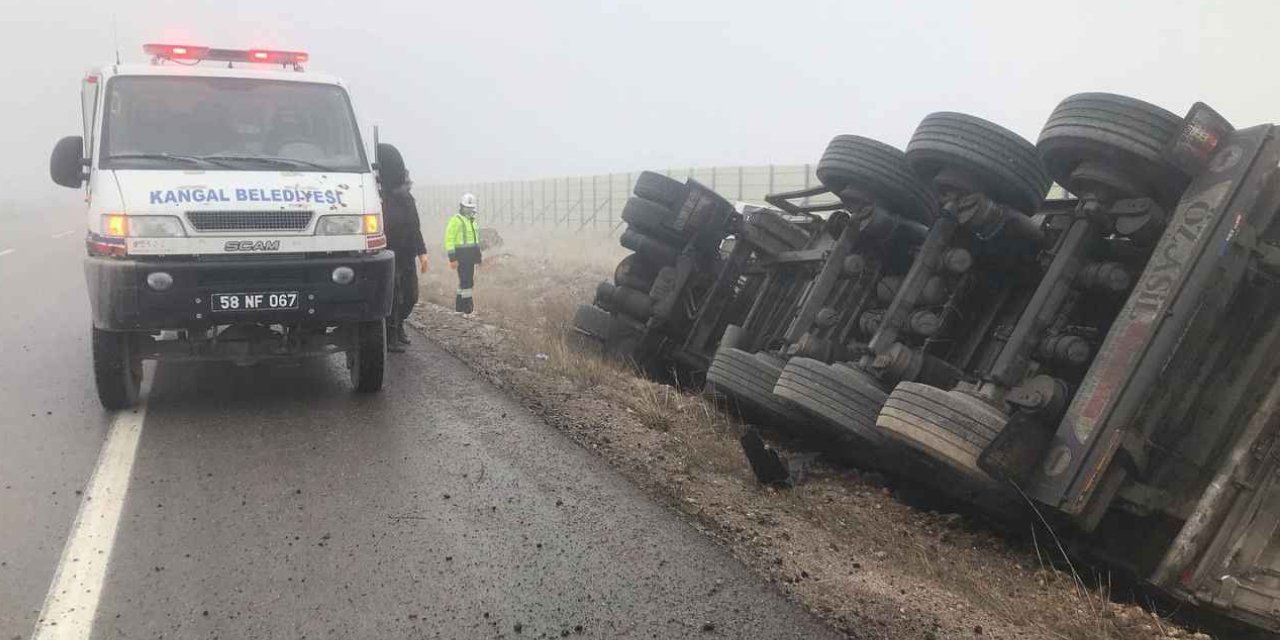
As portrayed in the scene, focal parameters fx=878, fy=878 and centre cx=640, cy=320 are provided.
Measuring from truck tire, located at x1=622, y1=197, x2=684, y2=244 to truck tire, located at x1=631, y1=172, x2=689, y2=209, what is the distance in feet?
0.16

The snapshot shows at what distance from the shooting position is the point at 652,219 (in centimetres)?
789

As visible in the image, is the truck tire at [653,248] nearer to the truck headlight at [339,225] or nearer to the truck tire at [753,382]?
the truck tire at [753,382]

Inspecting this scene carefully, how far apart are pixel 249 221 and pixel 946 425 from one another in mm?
4361

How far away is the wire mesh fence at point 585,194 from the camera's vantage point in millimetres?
27566

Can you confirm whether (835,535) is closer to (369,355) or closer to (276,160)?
(369,355)

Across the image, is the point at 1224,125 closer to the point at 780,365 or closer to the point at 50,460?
the point at 780,365

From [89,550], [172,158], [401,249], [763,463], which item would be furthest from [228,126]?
[763,463]

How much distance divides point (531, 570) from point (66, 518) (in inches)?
89.4

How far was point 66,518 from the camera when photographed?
4.05 metres

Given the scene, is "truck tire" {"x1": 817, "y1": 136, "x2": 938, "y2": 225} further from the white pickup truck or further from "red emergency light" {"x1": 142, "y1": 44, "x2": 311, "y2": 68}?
"red emergency light" {"x1": 142, "y1": 44, "x2": 311, "y2": 68}

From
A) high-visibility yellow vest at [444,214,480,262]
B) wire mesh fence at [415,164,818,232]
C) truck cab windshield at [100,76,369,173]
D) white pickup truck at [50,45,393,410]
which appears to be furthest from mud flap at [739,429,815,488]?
wire mesh fence at [415,164,818,232]

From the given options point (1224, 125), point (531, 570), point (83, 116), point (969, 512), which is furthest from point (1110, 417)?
point (83, 116)

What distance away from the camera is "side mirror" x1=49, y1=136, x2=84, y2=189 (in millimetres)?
6031

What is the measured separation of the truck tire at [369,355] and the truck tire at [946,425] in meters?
3.67
